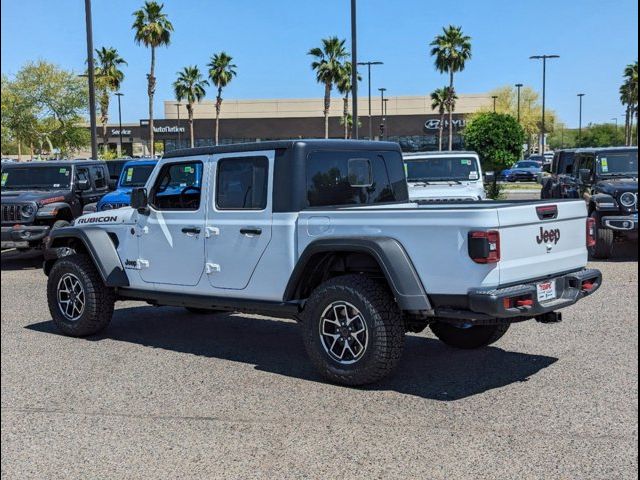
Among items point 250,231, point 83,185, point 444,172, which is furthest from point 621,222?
point 83,185

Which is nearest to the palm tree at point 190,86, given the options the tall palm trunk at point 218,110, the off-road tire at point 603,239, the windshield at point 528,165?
the tall palm trunk at point 218,110

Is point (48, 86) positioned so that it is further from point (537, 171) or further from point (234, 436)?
point (234, 436)

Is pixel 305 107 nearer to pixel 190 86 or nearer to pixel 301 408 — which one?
pixel 190 86

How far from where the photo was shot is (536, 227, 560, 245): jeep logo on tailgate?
552cm

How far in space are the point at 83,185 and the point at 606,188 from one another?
982 cm

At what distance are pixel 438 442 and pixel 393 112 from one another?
71.6 metres

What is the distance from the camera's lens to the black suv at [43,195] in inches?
504

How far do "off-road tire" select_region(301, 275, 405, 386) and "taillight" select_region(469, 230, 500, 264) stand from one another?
2.79 ft

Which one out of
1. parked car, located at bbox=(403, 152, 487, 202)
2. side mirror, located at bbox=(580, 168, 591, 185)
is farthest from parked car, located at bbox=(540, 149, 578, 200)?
parked car, located at bbox=(403, 152, 487, 202)

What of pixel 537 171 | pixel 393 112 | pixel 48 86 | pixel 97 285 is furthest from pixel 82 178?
pixel 393 112

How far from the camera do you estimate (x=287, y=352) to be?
6.89 metres

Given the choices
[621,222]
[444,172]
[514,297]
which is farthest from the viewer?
[444,172]

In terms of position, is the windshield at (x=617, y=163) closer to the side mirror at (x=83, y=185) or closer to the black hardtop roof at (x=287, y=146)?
the black hardtop roof at (x=287, y=146)

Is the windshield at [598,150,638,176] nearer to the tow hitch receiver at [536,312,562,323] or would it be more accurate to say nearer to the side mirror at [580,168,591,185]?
the side mirror at [580,168,591,185]
